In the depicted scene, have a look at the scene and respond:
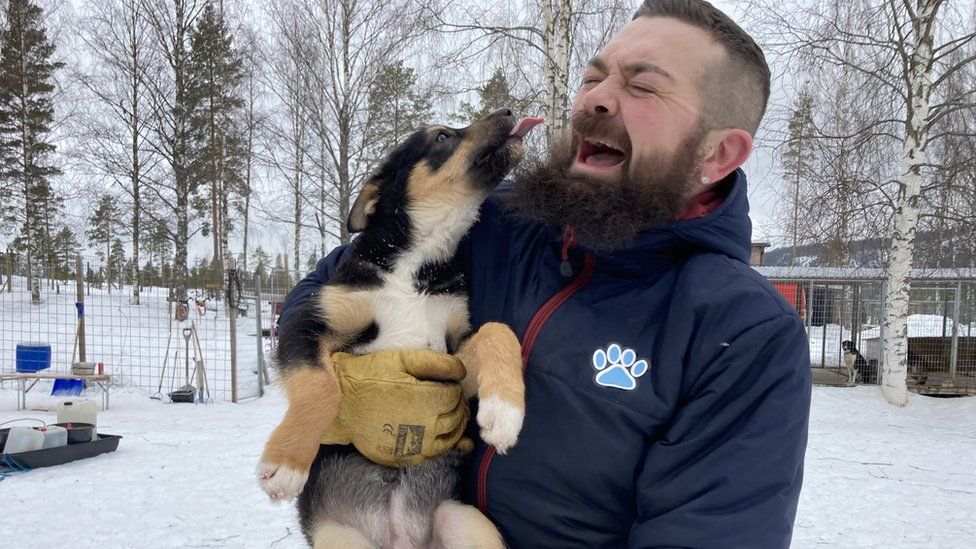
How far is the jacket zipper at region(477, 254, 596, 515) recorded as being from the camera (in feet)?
5.93

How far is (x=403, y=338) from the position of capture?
7.79ft

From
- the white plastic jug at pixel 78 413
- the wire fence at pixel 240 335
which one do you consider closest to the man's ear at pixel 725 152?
the white plastic jug at pixel 78 413

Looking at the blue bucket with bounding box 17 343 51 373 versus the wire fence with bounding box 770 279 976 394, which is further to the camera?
the wire fence with bounding box 770 279 976 394

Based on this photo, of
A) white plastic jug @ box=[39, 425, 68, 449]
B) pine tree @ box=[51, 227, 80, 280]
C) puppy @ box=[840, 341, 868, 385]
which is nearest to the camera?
white plastic jug @ box=[39, 425, 68, 449]

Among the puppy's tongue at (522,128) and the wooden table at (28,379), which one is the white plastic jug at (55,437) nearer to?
the wooden table at (28,379)

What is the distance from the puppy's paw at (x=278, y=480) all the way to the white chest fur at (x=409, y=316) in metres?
0.59

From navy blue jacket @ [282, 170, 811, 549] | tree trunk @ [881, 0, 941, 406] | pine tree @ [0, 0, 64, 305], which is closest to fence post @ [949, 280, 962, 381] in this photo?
tree trunk @ [881, 0, 941, 406]

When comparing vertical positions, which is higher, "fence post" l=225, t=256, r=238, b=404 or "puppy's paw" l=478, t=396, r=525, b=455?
"puppy's paw" l=478, t=396, r=525, b=455

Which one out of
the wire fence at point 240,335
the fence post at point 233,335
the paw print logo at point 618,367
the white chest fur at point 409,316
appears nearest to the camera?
the paw print logo at point 618,367

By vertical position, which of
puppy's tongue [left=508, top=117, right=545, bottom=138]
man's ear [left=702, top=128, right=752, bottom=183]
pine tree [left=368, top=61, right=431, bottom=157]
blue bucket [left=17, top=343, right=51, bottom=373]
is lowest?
blue bucket [left=17, top=343, right=51, bottom=373]

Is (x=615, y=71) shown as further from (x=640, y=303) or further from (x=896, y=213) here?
(x=896, y=213)

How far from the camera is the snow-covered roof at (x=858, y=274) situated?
14461mm

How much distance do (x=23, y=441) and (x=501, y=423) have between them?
22.8 ft

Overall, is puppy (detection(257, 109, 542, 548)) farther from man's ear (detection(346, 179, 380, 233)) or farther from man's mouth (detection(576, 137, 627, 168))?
man's mouth (detection(576, 137, 627, 168))
